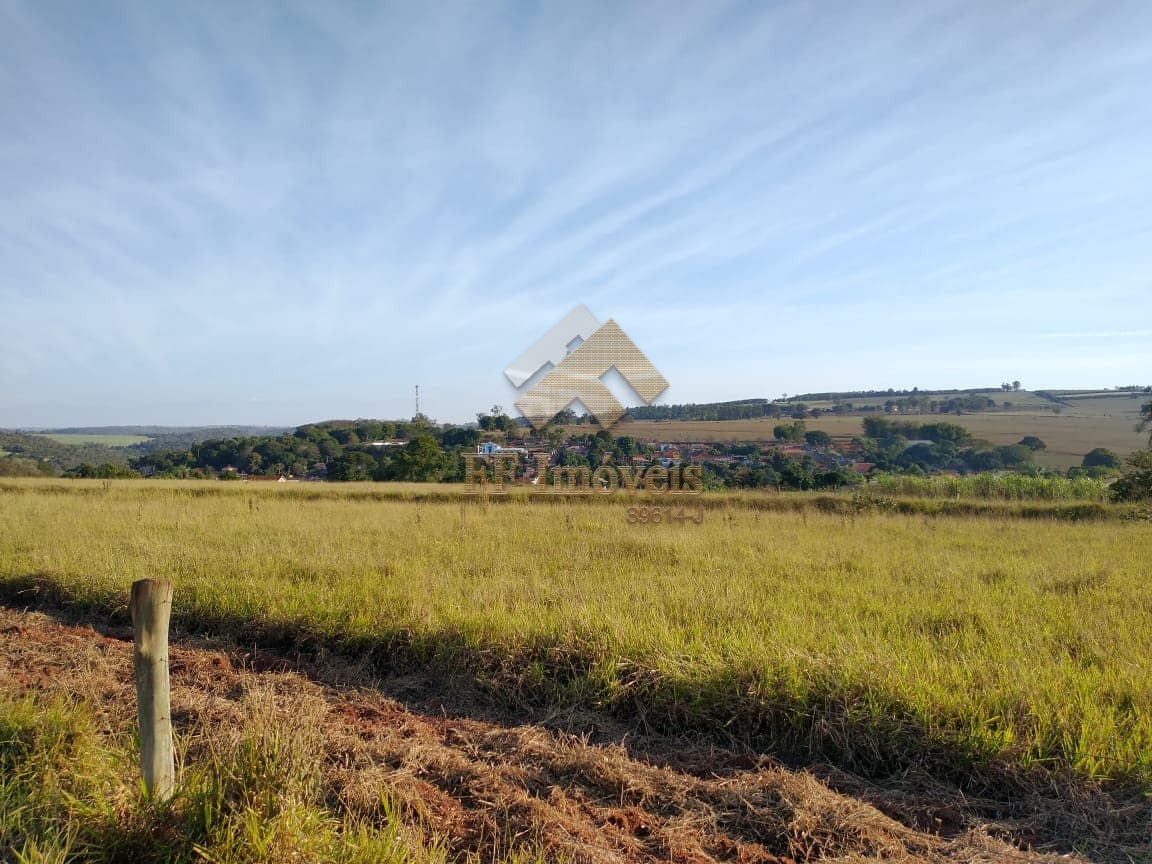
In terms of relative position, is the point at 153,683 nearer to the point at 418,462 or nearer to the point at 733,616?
the point at 733,616

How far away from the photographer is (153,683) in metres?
2.40

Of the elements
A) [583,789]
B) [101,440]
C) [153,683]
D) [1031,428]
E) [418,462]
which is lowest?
[583,789]

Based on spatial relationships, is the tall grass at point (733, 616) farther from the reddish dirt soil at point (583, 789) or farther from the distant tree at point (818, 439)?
the distant tree at point (818, 439)

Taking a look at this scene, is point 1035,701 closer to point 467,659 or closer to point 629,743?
point 629,743

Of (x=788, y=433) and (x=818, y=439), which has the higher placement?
(x=788, y=433)

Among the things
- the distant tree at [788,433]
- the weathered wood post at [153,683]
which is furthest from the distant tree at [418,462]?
the weathered wood post at [153,683]

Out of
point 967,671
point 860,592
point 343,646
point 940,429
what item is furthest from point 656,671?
point 940,429

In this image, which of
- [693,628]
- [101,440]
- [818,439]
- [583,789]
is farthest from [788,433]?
[101,440]

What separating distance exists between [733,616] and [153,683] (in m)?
4.18

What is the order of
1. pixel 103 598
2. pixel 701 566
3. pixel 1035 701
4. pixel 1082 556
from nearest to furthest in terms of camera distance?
1. pixel 1035 701
2. pixel 103 598
3. pixel 701 566
4. pixel 1082 556

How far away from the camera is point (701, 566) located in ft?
24.1

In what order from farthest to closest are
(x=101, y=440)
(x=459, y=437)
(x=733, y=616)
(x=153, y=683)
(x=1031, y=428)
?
1. (x=101, y=440)
2. (x=1031, y=428)
3. (x=459, y=437)
4. (x=733, y=616)
5. (x=153, y=683)

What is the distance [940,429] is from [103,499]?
132 ft

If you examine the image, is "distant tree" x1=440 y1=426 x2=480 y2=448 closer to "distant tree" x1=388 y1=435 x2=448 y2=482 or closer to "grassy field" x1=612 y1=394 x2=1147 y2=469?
"distant tree" x1=388 y1=435 x2=448 y2=482
